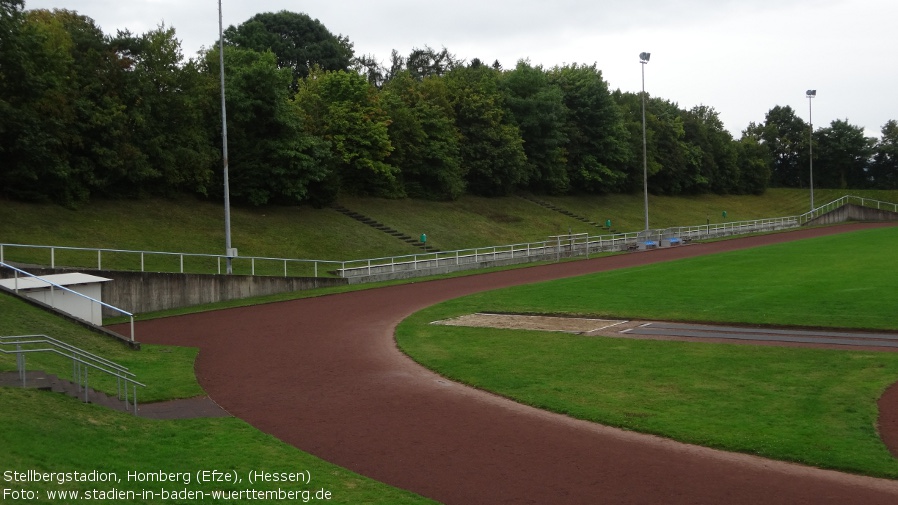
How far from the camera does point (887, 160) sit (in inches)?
4370

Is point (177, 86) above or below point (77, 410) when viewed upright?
above

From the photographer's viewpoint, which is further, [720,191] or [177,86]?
[720,191]

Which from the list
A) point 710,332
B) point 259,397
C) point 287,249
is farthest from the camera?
point 287,249

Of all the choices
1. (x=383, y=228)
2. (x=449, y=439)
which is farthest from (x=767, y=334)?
(x=383, y=228)

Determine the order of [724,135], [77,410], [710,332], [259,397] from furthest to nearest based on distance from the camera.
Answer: [724,135], [710,332], [259,397], [77,410]

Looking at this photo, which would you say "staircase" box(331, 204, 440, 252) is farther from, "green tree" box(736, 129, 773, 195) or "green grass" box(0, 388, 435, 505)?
"green tree" box(736, 129, 773, 195)

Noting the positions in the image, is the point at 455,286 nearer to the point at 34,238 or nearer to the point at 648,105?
the point at 34,238

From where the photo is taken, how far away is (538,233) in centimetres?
6388

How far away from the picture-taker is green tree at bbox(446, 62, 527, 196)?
69812 mm

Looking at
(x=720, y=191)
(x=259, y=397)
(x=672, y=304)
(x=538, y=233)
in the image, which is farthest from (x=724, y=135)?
(x=259, y=397)

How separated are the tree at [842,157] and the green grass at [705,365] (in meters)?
85.8

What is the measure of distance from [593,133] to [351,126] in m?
34.5

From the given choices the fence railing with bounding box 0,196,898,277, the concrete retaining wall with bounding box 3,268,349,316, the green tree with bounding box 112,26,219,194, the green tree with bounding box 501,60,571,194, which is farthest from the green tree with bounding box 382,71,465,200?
the concrete retaining wall with bounding box 3,268,349,316

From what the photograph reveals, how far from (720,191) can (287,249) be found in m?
70.4
